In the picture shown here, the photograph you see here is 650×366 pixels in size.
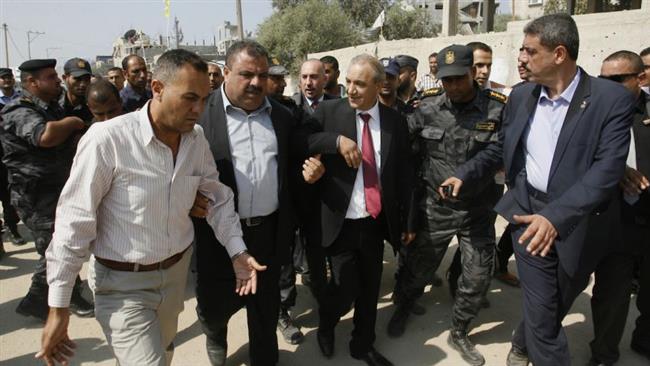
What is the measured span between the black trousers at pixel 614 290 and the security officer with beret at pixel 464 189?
697 mm

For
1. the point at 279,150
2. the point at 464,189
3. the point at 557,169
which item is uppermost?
the point at 279,150

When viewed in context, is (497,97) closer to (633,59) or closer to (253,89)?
(633,59)

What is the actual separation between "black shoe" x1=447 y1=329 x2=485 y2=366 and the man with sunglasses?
75cm

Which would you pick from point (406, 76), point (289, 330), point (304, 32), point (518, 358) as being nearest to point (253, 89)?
point (289, 330)

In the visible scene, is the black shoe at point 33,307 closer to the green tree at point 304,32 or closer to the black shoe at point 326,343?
the black shoe at point 326,343

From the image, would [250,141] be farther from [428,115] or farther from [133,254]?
[428,115]

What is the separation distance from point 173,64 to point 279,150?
3.04 ft

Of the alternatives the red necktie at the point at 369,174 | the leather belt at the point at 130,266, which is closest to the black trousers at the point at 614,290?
the red necktie at the point at 369,174

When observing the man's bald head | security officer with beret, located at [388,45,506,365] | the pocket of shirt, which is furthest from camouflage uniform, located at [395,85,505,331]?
the man's bald head

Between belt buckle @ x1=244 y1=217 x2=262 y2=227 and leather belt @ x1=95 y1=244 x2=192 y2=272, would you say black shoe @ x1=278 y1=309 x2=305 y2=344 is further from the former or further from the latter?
leather belt @ x1=95 y1=244 x2=192 y2=272

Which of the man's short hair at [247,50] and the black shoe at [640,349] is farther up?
the man's short hair at [247,50]

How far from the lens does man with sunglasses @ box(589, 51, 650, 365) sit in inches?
112

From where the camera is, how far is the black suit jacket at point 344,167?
291 cm

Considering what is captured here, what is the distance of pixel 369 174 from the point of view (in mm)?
2943
